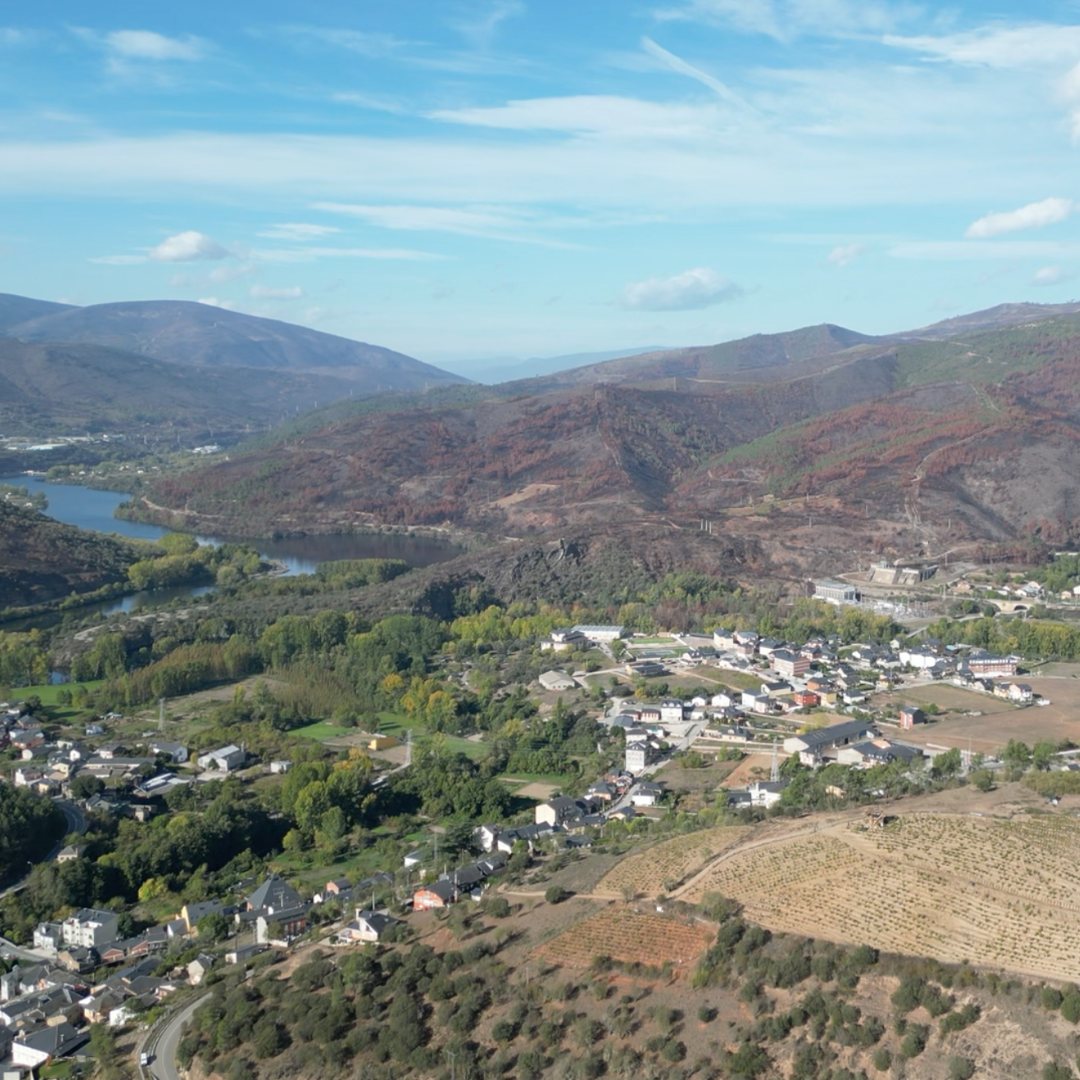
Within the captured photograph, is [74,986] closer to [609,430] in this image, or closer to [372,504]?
[372,504]

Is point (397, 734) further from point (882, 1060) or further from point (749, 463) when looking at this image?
point (749, 463)

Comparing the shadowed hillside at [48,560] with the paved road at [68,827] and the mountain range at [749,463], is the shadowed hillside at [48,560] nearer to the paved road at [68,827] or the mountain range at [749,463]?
the mountain range at [749,463]

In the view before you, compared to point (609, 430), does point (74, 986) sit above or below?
below

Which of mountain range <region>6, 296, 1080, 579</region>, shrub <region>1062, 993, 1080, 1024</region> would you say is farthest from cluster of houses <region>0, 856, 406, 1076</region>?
mountain range <region>6, 296, 1080, 579</region>

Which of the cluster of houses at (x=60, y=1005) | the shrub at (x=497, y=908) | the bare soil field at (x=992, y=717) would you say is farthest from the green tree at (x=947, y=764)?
the cluster of houses at (x=60, y=1005)

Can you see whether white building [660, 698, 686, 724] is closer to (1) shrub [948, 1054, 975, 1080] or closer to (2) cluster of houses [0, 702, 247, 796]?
(2) cluster of houses [0, 702, 247, 796]

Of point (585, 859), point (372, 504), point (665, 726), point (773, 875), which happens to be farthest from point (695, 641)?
point (372, 504)
